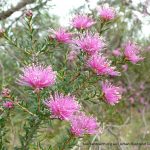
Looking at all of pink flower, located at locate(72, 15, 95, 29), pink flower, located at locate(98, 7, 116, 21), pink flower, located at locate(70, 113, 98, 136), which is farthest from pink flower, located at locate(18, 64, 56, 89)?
pink flower, located at locate(98, 7, 116, 21)

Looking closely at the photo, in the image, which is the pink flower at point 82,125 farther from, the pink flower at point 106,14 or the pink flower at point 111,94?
the pink flower at point 106,14

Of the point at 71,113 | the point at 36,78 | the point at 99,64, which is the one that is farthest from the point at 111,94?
the point at 36,78

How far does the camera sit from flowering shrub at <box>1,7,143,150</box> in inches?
67.7

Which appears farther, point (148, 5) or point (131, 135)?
point (131, 135)

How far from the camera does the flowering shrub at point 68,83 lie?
1.72 meters

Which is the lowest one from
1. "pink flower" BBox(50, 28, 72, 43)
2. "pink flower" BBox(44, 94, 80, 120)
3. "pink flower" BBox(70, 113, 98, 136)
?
"pink flower" BBox(70, 113, 98, 136)

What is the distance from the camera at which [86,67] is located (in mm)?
1982

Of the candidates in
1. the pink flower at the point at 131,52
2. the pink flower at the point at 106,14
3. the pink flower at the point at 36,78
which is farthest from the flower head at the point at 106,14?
the pink flower at the point at 36,78

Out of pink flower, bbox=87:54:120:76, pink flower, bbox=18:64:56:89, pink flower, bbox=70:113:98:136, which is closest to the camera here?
pink flower, bbox=18:64:56:89

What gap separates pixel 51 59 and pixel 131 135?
21.0ft

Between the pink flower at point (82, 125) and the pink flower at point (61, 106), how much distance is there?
8cm

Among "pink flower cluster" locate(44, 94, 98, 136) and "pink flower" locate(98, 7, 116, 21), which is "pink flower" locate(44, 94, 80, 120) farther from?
"pink flower" locate(98, 7, 116, 21)

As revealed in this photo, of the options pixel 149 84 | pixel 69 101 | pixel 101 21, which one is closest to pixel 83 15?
pixel 101 21

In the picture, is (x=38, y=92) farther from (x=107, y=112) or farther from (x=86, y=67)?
(x=107, y=112)
